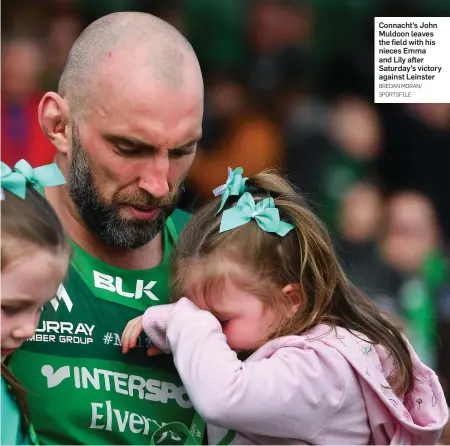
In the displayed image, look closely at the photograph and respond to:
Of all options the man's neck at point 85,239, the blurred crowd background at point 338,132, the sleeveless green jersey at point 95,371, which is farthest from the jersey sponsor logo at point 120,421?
the blurred crowd background at point 338,132

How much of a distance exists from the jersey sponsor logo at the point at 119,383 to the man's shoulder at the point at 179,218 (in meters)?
0.46

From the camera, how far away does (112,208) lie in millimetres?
2186

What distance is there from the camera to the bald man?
211 centimetres

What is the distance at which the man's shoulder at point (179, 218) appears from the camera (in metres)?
2.48

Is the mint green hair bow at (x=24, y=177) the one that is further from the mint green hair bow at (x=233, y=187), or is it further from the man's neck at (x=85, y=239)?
the mint green hair bow at (x=233, y=187)

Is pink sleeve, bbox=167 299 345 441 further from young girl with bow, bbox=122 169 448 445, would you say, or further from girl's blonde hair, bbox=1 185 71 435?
girl's blonde hair, bbox=1 185 71 435

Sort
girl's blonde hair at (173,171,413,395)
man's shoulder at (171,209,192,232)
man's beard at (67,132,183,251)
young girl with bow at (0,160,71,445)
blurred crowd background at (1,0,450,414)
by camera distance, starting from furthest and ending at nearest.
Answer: blurred crowd background at (1,0,450,414), man's shoulder at (171,209,192,232), man's beard at (67,132,183,251), girl's blonde hair at (173,171,413,395), young girl with bow at (0,160,71,445)

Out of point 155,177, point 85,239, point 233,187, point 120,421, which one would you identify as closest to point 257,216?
point 233,187

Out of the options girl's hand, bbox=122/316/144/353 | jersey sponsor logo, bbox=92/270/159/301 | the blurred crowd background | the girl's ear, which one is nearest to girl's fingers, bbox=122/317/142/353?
girl's hand, bbox=122/316/144/353

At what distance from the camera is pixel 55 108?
2240mm

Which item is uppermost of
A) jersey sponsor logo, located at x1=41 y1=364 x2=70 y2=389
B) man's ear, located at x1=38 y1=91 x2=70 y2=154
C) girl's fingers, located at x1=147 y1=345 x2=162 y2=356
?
man's ear, located at x1=38 y1=91 x2=70 y2=154

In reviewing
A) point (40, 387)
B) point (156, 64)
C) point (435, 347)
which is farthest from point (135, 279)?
point (435, 347)

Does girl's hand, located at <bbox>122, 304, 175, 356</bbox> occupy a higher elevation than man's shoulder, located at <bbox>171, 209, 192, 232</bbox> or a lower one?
lower

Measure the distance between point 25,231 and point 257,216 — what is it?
1.72ft
